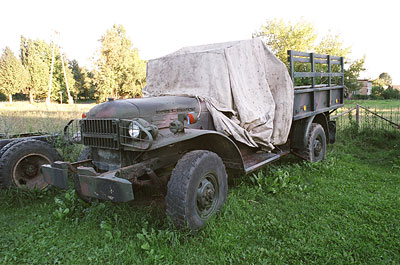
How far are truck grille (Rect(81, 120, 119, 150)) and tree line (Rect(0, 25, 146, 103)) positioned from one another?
3516 centimetres

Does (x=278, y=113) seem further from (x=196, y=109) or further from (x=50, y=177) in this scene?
(x=50, y=177)

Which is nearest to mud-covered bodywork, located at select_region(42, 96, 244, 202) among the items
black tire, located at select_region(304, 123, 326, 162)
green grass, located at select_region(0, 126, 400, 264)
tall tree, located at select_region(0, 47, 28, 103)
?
green grass, located at select_region(0, 126, 400, 264)

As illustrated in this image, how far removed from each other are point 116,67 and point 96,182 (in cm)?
3755

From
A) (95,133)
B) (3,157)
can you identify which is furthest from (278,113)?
(3,157)

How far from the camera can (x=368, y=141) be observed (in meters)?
8.22

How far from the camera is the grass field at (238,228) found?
297cm

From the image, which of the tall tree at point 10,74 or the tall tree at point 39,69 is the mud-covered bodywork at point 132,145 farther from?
the tall tree at point 39,69

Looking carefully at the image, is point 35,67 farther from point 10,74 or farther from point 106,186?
point 106,186

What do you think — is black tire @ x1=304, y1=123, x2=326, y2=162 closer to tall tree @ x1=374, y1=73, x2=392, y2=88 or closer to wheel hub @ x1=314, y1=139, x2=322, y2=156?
wheel hub @ x1=314, y1=139, x2=322, y2=156

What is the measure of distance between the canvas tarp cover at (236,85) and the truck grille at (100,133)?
4.62 ft

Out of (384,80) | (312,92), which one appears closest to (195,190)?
(312,92)

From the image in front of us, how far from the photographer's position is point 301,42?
31.0 metres

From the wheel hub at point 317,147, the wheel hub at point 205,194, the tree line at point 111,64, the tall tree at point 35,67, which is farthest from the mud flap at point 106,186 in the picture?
the tall tree at point 35,67

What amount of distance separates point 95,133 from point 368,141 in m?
7.62
